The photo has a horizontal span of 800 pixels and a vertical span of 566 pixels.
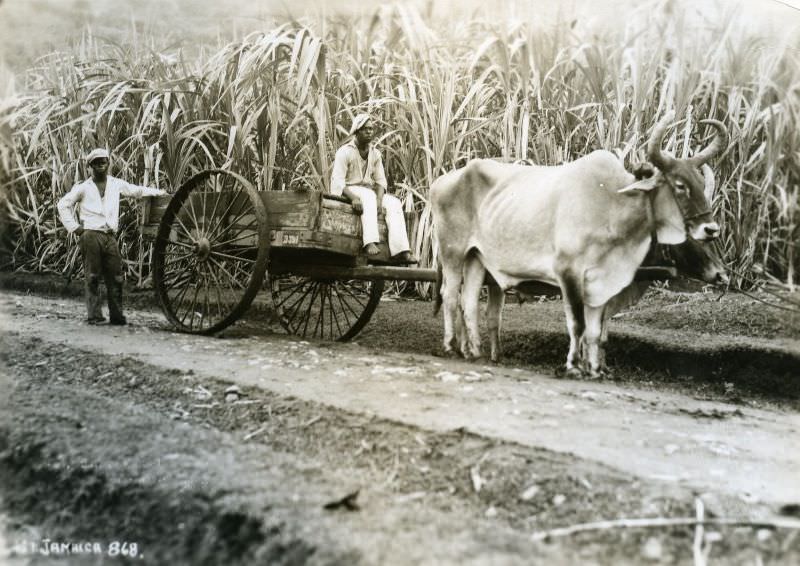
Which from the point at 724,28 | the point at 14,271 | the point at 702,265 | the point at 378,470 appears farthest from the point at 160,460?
the point at 724,28

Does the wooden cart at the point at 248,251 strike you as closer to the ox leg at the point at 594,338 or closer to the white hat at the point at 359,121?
the white hat at the point at 359,121

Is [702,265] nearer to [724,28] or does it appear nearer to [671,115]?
[671,115]

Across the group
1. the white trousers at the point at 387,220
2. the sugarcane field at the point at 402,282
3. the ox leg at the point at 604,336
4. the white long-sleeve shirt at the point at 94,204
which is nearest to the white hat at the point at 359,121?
the sugarcane field at the point at 402,282

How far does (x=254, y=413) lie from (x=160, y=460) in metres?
0.36

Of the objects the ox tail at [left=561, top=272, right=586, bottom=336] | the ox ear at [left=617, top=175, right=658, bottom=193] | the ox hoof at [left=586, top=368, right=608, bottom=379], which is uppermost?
the ox ear at [left=617, top=175, right=658, bottom=193]

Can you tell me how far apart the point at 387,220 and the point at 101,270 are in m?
1.40

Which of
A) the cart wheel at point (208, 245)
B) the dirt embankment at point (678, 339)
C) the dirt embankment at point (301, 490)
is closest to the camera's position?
the dirt embankment at point (301, 490)

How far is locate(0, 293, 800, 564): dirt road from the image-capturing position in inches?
79.4

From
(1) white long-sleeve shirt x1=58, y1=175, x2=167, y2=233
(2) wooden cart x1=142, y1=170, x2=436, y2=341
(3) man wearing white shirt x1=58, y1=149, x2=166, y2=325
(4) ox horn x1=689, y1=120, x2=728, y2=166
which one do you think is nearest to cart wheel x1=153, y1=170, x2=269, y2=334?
(2) wooden cart x1=142, y1=170, x2=436, y2=341

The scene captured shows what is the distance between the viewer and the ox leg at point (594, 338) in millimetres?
3326

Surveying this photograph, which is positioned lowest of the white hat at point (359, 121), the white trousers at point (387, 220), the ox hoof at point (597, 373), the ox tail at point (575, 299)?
the ox hoof at point (597, 373)

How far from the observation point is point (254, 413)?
2664 mm

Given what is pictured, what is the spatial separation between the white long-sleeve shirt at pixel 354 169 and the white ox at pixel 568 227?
0.93 feet

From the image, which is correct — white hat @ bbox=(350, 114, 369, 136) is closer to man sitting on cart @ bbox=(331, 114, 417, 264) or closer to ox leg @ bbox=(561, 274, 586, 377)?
man sitting on cart @ bbox=(331, 114, 417, 264)
